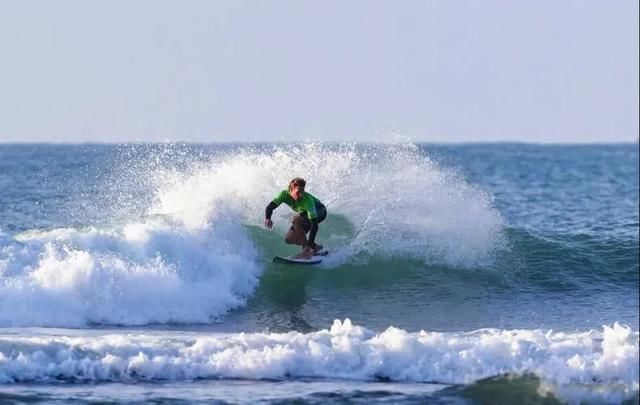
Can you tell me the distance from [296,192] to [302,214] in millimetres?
456

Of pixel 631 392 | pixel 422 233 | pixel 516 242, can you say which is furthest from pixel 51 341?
pixel 516 242

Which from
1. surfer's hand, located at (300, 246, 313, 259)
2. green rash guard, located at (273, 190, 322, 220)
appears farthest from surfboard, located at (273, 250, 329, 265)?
green rash guard, located at (273, 190, 322, 220)

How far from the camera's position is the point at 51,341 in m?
13.7

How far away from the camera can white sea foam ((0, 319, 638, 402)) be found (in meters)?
13.1

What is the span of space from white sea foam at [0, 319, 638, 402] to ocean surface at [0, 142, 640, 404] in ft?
0.08

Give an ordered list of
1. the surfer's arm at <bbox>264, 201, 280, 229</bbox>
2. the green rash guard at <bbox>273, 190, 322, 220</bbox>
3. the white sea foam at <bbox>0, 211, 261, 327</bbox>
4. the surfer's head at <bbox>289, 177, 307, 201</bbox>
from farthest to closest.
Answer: the green rash guard at <bbox>273, 190, 322, 220</bbox>
the surfer's head at <bbox>289, 177, 307, 201</bbox>
the surfer's arm at <bbox>264, 201, 280, 229</bbox>
the white sea foam at <bbox>0, 211, 261, 327</bbox>

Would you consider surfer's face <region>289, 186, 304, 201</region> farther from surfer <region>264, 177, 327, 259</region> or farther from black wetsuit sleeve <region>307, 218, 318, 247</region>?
black wetsuit sleeve <region>307, 218, 318, 247</region>

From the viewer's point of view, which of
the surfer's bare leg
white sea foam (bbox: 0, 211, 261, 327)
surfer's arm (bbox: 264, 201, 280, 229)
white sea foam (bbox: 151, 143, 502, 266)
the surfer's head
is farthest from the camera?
white sea foam (bbox: 151, 143, 502, 266)

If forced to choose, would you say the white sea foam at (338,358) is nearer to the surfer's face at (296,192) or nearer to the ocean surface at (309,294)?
the ocean surface at (309,294)

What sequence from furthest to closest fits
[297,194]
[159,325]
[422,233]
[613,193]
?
[613,193], [422,233], [297,194], [159,325]

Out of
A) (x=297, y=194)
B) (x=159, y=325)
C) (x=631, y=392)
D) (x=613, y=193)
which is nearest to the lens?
(x=631, y=392)

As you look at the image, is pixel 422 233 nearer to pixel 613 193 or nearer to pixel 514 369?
pixel 514 369

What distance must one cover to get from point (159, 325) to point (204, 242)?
2.74m

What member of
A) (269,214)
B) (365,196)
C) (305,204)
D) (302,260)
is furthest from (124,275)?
(365,196)
